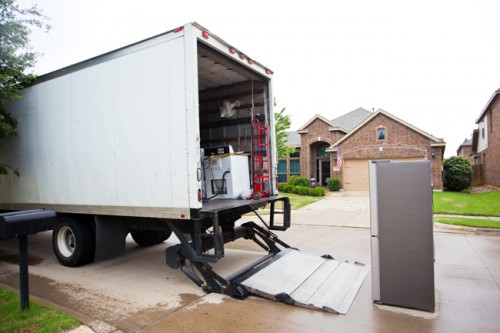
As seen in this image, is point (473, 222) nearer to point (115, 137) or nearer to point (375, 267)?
point (375, 267)

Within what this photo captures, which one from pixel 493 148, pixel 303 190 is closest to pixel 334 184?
pixel 303 190

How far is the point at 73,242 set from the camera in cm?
623

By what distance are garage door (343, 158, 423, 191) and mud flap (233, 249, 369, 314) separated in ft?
60.0

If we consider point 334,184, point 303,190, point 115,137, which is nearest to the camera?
point 115,137

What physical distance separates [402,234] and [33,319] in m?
4.27

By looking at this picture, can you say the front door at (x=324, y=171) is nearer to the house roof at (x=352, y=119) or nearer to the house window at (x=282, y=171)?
the house roof at (x=352, y=119)

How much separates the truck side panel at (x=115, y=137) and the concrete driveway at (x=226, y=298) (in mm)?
1133

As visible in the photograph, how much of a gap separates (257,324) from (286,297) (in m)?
0.62

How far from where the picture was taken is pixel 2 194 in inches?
288

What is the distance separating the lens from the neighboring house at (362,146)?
21125 millimetres

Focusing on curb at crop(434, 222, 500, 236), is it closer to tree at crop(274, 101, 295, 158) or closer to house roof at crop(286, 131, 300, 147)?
tree at crop(274, 101, 295, 158)

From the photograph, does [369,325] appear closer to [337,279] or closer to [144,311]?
[337,279]

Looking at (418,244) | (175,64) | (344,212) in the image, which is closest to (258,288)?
(418,244)

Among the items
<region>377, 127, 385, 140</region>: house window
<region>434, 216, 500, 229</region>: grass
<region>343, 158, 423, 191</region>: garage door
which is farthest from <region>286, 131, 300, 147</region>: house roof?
<region>434, 216, 500, 229</region>: grass
